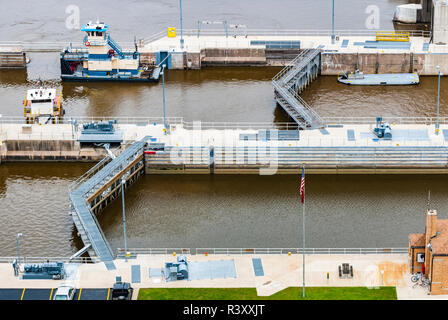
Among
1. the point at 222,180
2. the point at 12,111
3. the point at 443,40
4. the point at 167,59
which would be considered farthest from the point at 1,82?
the point at 443,40

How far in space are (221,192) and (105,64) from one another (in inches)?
1748

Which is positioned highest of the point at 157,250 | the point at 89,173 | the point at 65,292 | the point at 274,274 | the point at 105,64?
the point at 105,64

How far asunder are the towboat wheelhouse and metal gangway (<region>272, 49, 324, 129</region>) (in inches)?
825

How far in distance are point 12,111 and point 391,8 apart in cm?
9095

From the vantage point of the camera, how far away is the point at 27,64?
Result: 124 meters

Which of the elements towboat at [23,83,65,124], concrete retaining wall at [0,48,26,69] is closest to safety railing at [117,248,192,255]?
towboat at [23,83,65,124]

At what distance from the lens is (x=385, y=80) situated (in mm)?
112438

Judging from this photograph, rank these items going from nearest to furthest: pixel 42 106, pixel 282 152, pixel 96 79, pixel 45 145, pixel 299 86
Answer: pixel 282 152
pixel 45 145
pixel 42 106
pixel 299 86
pixel 96 79

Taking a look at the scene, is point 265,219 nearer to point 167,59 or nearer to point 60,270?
point 60,270

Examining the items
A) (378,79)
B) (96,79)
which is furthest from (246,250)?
(96,79)

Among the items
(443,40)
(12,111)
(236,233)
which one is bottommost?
(236,233)

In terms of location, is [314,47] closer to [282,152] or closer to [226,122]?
[226,122]

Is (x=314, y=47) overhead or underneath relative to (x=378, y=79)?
overhead

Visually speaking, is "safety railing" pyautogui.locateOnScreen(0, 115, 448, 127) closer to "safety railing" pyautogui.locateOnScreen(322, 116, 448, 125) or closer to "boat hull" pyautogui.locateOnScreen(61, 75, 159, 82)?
"safety railing" pyautogui.locateOnScreen(322, 116, 448, 125)
